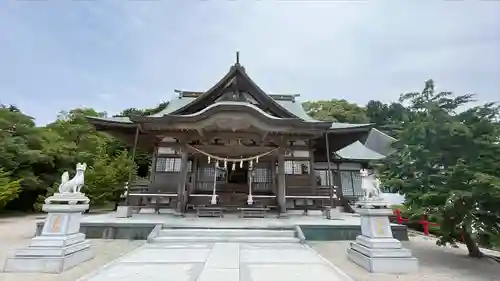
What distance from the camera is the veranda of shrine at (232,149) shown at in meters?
9.26

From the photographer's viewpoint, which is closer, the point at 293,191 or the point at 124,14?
the point at 124,14

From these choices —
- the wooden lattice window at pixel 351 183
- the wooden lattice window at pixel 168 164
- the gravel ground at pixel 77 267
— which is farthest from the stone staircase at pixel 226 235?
the wooden lattice window at pixel 351 183

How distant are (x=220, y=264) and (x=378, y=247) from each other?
2.84m

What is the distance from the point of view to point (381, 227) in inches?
197

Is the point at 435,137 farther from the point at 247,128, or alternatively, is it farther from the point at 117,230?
the point at 117,230

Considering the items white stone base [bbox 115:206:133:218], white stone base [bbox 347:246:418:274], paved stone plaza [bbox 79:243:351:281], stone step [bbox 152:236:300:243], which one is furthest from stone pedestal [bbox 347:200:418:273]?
white stone base [bbox 115:206:133:218]

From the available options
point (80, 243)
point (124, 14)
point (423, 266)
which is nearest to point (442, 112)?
point (423, 266)

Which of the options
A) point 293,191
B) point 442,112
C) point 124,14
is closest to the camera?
point 124,14

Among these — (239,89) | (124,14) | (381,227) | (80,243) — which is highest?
(239,89)

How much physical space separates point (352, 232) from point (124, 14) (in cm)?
734

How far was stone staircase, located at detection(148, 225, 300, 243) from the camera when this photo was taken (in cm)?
657

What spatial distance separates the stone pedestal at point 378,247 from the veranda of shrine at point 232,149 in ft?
14.0

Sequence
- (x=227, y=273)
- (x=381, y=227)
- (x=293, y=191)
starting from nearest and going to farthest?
(x=227, y=273) < (x=381, y=227) < (x=293, y=191)

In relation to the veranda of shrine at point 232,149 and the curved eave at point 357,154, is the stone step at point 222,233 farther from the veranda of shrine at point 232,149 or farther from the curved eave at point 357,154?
the curved eave at point 357,154
